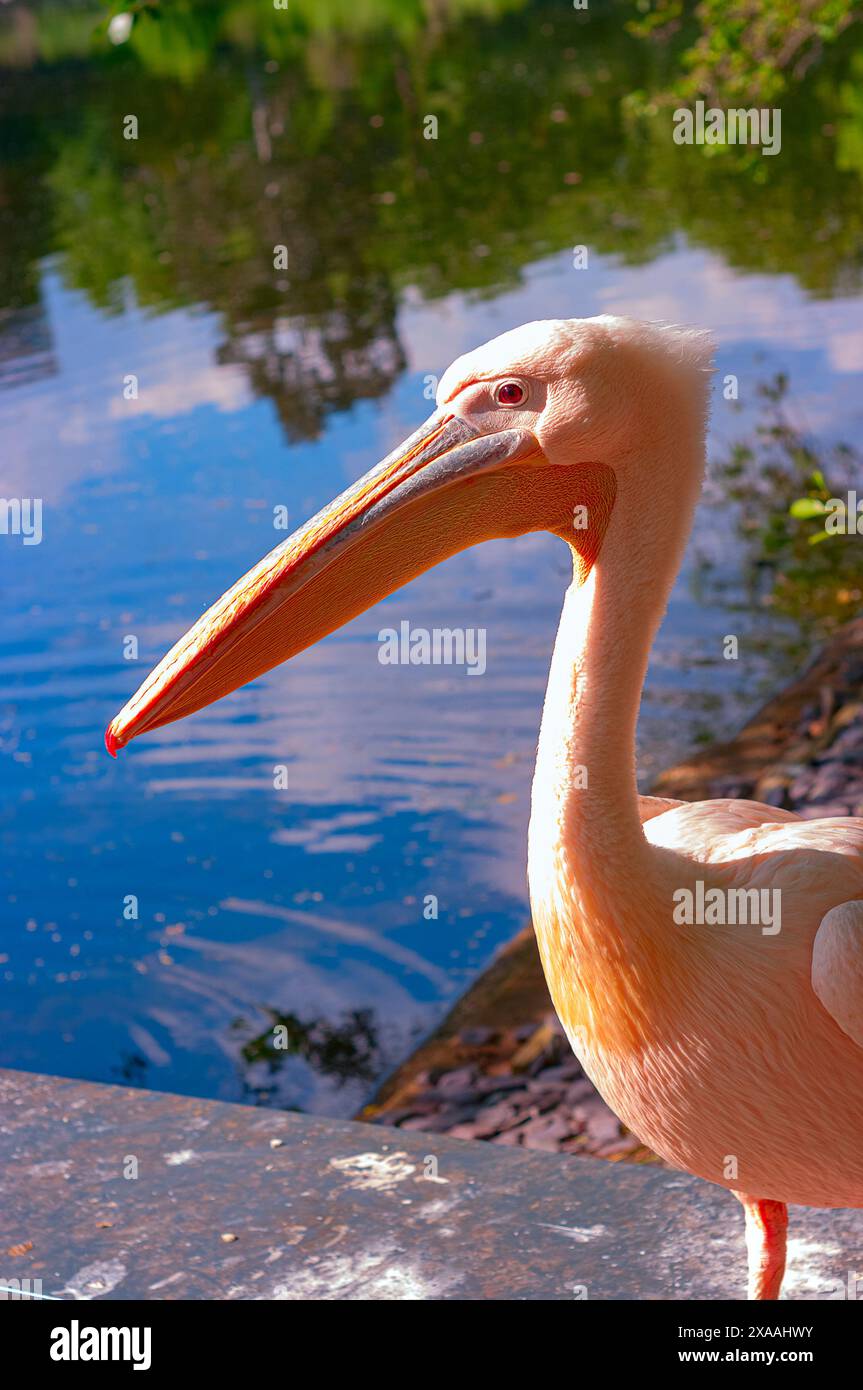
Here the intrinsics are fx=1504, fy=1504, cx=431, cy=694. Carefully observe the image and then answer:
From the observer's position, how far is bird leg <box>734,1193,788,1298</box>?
2086mm

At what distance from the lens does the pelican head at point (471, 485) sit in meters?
1.78

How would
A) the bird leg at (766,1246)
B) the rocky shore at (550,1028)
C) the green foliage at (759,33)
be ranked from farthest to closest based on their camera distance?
the green foliage at (759,33) → the rocky shore at (550,1028) → the bird leg at (766,1246)

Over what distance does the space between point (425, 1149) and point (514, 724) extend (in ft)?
9.38

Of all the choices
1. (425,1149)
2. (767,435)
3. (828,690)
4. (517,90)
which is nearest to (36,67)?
(517,90)

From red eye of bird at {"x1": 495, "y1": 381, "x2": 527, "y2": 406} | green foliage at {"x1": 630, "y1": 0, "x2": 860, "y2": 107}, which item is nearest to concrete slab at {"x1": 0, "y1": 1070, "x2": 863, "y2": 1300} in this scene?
red eye of bird at {"x1": 495, "y1": 381, "x2": 527, "y2": 406}

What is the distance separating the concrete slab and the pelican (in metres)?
0.68

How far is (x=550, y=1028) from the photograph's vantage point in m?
3.87

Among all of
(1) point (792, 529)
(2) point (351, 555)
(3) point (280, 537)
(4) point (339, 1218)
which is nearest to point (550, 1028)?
(4) point (339, 1218)

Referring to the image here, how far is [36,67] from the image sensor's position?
28.3m

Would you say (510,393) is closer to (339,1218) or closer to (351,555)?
(351,555)

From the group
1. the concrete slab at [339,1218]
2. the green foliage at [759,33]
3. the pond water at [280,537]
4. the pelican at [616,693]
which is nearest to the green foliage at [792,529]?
the pond water at [280,537]

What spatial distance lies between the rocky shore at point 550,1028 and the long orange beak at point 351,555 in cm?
192

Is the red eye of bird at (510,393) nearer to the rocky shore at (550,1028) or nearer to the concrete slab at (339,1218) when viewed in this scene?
the concrete slab at (339,1218)

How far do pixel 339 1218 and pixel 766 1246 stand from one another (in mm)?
808
